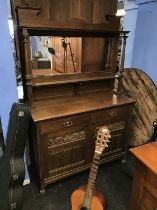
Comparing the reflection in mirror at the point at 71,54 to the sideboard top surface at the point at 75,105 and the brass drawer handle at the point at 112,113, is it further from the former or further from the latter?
the brass drawer handle at the point at 112,113

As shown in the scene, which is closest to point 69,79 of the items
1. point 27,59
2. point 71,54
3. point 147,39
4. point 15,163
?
point 71,54

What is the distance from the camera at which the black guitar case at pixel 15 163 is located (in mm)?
1235

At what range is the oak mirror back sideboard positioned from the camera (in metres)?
1.71

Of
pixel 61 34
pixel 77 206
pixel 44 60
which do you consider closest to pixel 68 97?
pixel 44 60

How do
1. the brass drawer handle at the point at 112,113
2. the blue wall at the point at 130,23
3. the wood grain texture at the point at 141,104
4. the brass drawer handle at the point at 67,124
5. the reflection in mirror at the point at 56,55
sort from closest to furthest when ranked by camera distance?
the brass drawer handle at the point at 67,124
the reflection in mirror at the point at 56,55
the brass drawer handle at the point at 112,113
the wood grain texture at the point at 141,104
the blue wall at the point at 130,23

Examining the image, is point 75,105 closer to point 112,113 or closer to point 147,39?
point 112,113

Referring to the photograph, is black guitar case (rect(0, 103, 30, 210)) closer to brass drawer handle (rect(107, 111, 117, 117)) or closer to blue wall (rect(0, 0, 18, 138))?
blue wall (rect(0, 0, 18, 138))

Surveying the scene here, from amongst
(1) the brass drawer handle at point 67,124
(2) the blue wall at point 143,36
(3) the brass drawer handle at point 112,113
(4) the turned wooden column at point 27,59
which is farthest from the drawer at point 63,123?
(2) the blue wall at point 143,36

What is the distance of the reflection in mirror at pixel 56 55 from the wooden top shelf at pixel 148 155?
1137 millimetres

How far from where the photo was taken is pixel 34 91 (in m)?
1.91

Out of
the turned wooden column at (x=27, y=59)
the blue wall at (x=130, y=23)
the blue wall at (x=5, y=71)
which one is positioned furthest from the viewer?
the blue wall at (x=130, y=23)

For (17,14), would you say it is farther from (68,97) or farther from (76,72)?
(68,97)

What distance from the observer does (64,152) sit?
1861mm

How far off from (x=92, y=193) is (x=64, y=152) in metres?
0.53
